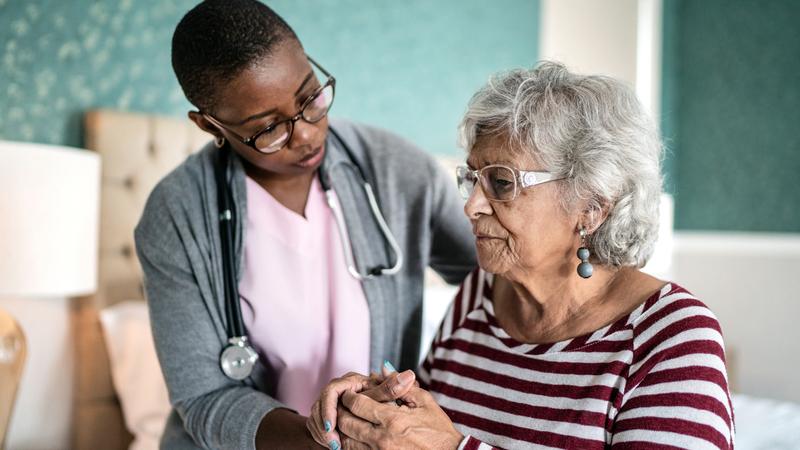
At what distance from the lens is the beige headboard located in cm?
247

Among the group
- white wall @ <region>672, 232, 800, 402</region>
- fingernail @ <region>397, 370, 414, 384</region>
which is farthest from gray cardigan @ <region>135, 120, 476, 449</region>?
white wall @ <region>672, 232, 800, 402</region>

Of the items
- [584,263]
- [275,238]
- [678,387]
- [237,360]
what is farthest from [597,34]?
[678,387]

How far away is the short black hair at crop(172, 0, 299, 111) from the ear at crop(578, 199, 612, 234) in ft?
2.12

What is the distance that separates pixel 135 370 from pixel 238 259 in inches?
41.9

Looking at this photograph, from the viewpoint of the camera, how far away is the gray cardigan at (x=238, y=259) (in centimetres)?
155

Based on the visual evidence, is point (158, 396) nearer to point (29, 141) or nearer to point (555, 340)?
point (29, 141)

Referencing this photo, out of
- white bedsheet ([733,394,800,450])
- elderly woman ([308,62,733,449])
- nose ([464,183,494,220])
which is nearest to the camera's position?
elderly woman ([308,62,733,449])

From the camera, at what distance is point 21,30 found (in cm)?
235

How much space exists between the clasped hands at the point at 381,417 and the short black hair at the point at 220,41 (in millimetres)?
606

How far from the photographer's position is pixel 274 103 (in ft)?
4.66

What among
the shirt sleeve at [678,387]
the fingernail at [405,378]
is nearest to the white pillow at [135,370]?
the fingernail at [405,378]

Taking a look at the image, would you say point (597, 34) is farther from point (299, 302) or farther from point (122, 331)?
point (299, 302)

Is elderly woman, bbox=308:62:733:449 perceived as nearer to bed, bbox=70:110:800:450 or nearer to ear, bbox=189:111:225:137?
ear, bbox=189:111:225:137

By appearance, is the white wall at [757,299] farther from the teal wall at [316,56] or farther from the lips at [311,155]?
the lips at [311,155]
